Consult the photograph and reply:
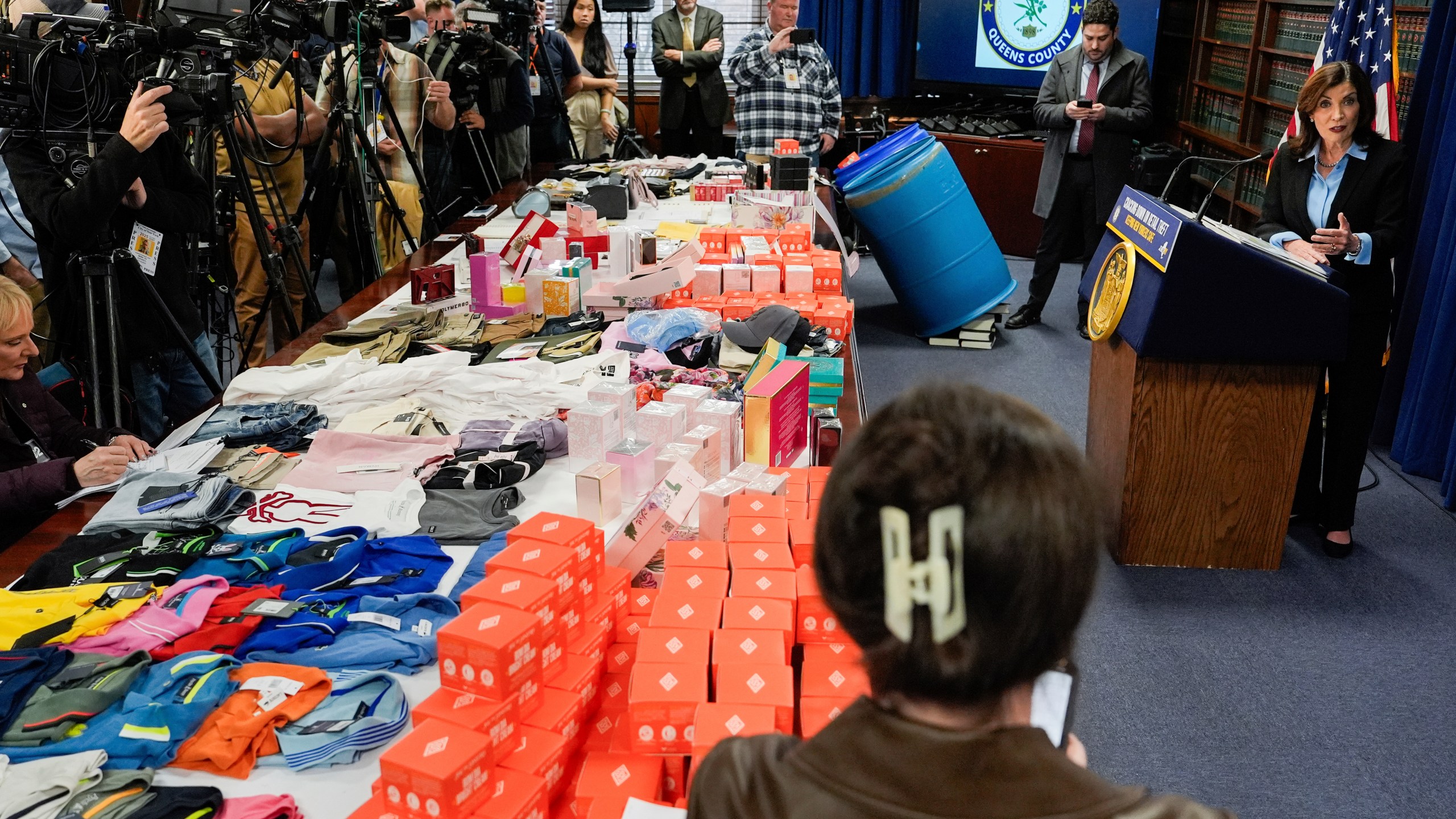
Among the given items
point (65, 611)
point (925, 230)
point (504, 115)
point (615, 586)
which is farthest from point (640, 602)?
point (504, 115)

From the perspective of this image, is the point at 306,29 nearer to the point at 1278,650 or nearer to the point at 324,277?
the point at 324,277

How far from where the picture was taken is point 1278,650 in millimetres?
2969

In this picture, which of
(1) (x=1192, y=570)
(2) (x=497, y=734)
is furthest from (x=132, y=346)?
(1) (x=1192, y=570)

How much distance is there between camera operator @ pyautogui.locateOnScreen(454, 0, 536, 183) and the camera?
5.49 metres

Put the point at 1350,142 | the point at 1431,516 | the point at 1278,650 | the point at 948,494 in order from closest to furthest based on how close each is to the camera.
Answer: the point at 948,494, the point at 1278,650, the point at 1350,142, the point at 1431,516

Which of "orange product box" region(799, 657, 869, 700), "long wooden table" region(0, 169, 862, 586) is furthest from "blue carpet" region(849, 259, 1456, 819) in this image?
"orange product box" region(799, 657, 869, 700)

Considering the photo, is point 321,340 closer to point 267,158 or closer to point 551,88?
point 267,158

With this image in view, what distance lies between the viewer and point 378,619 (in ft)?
5.86

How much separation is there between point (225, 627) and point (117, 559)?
38 cm

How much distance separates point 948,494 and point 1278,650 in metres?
2.73

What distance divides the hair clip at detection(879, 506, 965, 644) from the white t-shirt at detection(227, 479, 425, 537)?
1616mm

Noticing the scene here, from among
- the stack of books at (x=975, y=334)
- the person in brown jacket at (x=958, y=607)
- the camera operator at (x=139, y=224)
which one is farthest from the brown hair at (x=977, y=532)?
the stack of books at (x=975, y=334)

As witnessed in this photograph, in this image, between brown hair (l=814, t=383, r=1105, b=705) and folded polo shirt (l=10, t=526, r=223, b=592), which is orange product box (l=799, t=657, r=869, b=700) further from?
folded polo shirt (l=10, t=526, r=223, b=592)

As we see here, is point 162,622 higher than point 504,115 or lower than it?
lower
